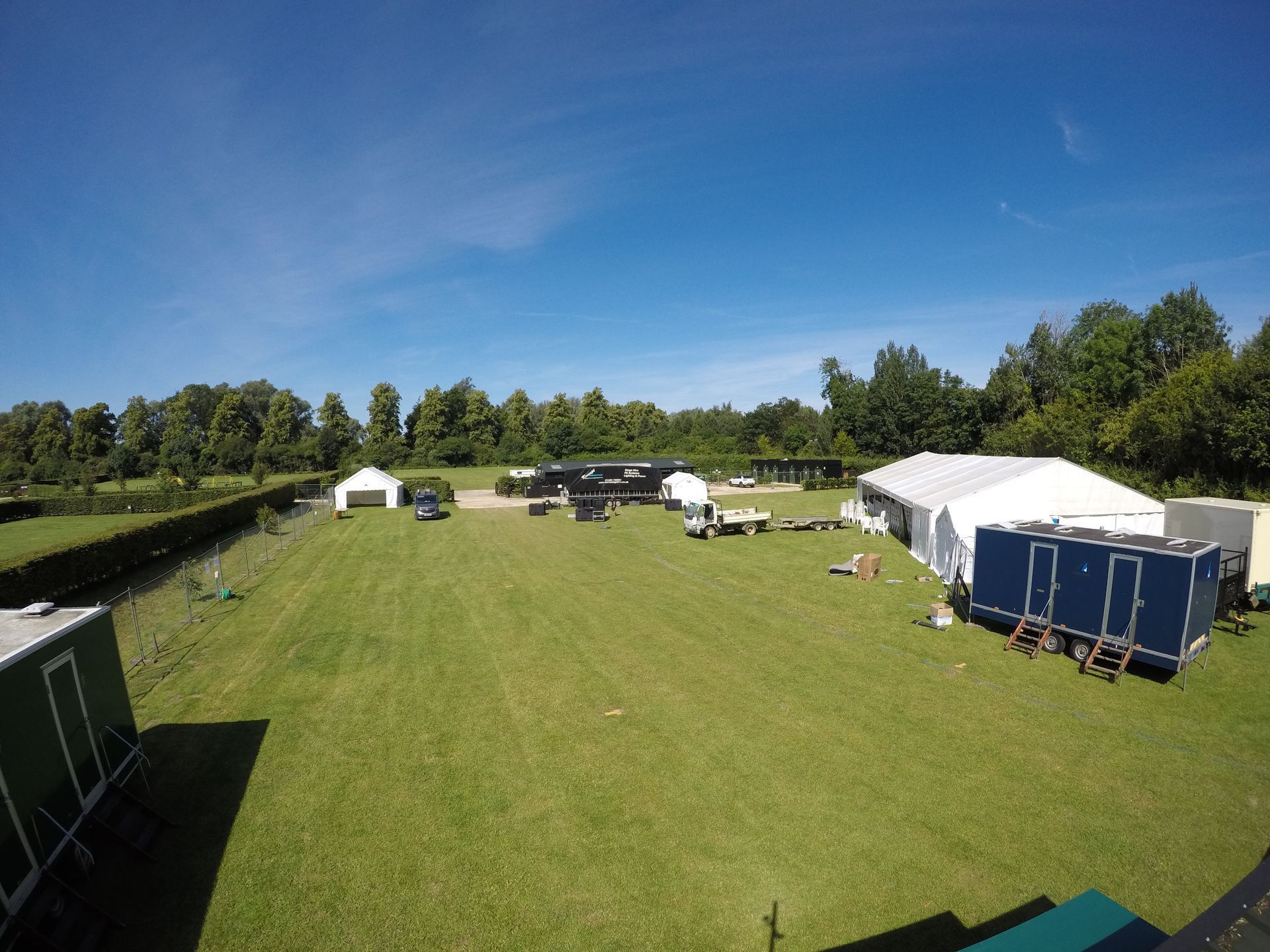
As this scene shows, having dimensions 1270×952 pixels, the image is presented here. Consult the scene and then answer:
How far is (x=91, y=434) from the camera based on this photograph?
85.6 m

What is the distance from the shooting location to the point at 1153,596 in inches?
478

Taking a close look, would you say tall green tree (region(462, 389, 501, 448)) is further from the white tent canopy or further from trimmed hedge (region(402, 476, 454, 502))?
the white tent canopy

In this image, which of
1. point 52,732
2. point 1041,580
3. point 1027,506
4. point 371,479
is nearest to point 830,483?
point 1027,506

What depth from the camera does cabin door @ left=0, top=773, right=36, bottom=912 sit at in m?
5.83

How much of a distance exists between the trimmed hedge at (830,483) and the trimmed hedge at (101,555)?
44780mm

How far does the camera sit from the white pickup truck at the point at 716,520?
1190 inches

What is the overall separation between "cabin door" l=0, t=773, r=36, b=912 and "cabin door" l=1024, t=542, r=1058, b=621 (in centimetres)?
1743

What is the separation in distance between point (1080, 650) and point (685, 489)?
1232 inches

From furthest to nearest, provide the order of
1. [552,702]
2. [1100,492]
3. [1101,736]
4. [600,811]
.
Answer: [1100,492] < [552,702] < [1101,736] < [600,811]

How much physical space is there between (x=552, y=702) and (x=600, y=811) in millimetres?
3658

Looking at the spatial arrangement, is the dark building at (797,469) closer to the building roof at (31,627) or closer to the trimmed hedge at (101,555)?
the trimmed hedge at (101,555)

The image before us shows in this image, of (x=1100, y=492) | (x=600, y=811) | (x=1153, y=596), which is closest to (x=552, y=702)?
(x=600, y=811)

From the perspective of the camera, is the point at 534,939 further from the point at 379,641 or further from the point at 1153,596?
the point at 1153,596

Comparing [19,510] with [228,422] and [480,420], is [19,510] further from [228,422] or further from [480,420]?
[480,420]
